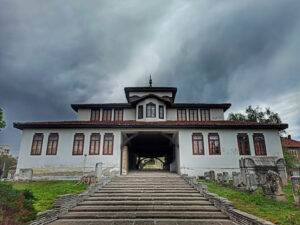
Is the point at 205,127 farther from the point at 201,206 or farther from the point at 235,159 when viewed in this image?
the point at 201,206

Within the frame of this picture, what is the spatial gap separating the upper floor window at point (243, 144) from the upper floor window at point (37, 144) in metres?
19.2

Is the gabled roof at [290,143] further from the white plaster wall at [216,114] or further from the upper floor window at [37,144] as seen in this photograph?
the upper floor window at [37,144]

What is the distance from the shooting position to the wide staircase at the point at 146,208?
21.2 ft

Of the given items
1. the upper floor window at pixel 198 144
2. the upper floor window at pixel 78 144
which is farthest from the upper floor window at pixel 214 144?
the upper floor window at pixel 78 144

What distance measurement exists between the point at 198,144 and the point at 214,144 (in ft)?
5.18

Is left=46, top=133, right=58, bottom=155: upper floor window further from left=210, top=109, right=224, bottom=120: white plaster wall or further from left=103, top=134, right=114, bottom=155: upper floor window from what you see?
left=210, top=109, right=224, bottom=120: white plaster wall

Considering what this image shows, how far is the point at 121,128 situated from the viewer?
56.3 feet

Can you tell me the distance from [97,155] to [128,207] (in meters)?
9.90

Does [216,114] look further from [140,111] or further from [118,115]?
[118,115]

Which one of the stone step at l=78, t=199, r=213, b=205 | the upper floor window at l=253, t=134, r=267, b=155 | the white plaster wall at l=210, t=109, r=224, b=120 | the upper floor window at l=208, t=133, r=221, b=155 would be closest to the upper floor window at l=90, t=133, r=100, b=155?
the stone step at l=78, t=199, r=213, b=205

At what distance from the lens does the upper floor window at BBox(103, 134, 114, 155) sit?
55.0ft

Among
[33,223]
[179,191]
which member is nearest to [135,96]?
[179,191]

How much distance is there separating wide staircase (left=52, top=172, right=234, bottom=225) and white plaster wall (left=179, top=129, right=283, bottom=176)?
581cm

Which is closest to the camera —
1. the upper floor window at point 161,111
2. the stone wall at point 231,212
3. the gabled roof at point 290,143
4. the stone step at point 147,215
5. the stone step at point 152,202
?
the stone wall at point 231,212
